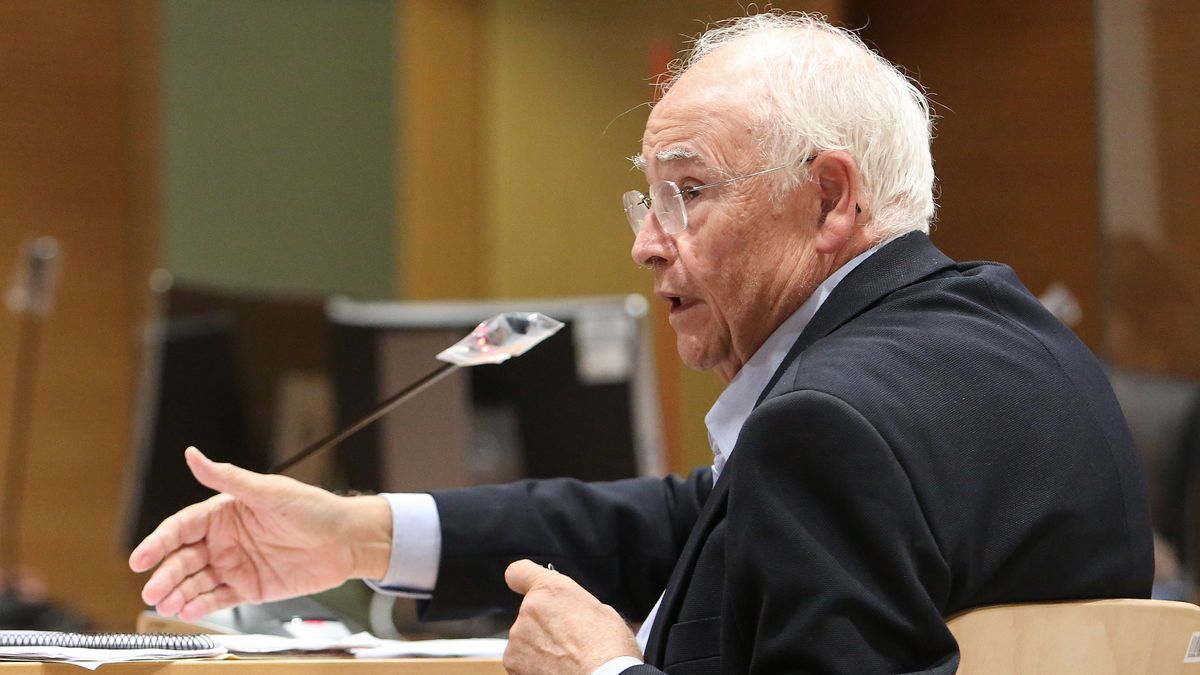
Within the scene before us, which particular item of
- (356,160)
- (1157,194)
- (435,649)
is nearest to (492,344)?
(435,649)

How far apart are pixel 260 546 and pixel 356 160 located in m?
3.56

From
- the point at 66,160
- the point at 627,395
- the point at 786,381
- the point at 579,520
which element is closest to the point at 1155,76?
the point at 627,395

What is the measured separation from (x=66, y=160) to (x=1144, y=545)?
483 cm

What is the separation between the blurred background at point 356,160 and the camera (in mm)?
4121

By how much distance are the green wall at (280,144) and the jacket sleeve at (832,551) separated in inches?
161

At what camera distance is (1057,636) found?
928 millimetres

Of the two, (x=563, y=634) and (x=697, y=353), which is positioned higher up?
(x=697, y=353)

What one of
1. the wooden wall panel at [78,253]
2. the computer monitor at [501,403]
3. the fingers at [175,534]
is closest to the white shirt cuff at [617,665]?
the fingers at [175,534]

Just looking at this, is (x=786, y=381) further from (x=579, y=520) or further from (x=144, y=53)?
(x=144, y=53)

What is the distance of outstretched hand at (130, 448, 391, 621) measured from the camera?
143cm

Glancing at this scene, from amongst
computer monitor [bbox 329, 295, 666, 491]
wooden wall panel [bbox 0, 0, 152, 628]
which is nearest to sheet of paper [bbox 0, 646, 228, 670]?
computer monitor [bbox 329, 295, 666, 491]

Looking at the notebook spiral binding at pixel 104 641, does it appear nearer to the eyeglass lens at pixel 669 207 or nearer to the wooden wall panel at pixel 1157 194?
the eyeglass lens at pixel 669 207

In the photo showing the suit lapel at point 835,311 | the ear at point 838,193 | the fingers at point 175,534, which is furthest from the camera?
the fingers at point 175,534

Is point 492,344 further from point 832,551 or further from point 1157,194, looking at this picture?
point 1157,194
